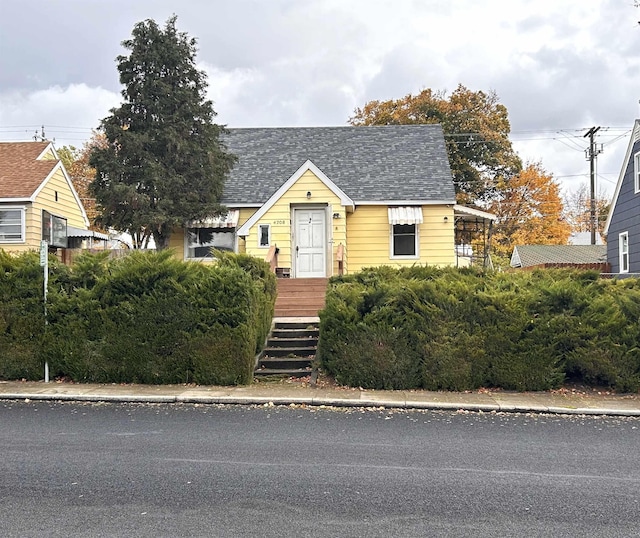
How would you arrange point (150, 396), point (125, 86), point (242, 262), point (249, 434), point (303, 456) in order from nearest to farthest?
point (303, 456), point (249, 434), point (150, 396), point (242, 262), point (125, 86)

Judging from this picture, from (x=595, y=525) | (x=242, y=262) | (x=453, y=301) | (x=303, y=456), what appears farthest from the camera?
(x=242, y=262)

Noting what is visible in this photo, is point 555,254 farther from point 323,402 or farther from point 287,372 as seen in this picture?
point 323,402

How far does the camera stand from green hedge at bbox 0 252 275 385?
10.9m

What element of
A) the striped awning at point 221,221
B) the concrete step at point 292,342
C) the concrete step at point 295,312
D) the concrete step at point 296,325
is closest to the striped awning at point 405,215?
the striped awning at point 221,221

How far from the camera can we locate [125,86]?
18.2 m

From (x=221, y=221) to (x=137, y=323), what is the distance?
31.1 ft

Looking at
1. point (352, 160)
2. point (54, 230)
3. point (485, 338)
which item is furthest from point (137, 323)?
point (54, 230)

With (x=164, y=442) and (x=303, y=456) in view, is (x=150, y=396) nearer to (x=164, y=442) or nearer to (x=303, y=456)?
(x=164, y=442)

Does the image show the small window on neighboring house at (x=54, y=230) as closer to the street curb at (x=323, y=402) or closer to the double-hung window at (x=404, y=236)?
the double-hung window at (x=404, y=236)

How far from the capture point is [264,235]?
63.5ft

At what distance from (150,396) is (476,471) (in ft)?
18.7

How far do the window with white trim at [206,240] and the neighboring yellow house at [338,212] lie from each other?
0.03 m

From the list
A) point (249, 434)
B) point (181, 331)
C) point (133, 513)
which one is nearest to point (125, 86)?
point (181, 331)

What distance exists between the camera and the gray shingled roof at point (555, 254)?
3797 centimetres
